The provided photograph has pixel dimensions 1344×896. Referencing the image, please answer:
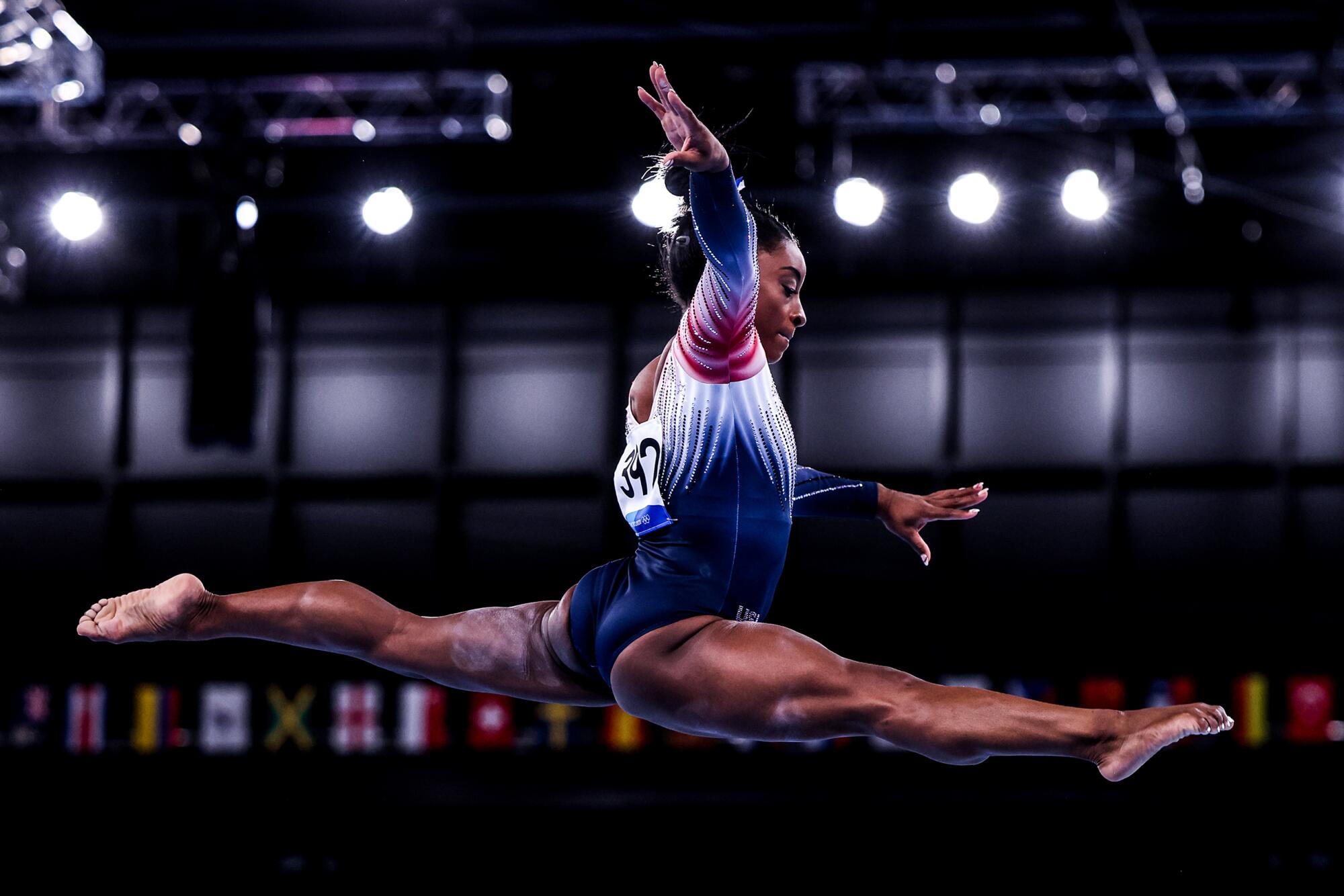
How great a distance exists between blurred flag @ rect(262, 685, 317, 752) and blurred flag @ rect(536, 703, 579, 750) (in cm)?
139

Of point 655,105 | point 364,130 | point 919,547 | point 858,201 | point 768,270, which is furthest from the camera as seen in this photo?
point 364,130

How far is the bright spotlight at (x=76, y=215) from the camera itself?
662 centimetres

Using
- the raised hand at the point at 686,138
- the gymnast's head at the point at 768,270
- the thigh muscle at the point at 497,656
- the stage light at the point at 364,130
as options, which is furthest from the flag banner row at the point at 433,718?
the raised hand at the point at 686,138

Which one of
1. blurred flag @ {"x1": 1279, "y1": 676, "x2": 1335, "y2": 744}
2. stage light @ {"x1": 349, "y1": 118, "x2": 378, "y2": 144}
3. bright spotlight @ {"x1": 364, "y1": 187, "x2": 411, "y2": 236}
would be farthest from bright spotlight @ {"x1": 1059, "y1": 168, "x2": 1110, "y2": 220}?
stage light @ {"x1": 349, "y1": 118, "x2": 378, "y2": 144}

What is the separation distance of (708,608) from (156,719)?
595 cm

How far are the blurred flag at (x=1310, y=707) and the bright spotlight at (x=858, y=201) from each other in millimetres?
3587

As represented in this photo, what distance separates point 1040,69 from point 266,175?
396 centimetres

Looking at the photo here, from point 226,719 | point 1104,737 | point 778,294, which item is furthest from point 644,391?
point 226,719

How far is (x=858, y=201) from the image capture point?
6.47 m

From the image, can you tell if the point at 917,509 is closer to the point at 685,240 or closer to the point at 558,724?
the point at 685,240

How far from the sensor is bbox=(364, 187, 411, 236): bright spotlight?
21.3 feet

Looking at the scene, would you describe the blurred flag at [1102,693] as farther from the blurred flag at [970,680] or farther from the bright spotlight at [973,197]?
the bright spotlight at [973,197]

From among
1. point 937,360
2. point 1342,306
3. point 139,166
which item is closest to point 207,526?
point 139,166

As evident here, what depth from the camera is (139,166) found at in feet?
22.8
